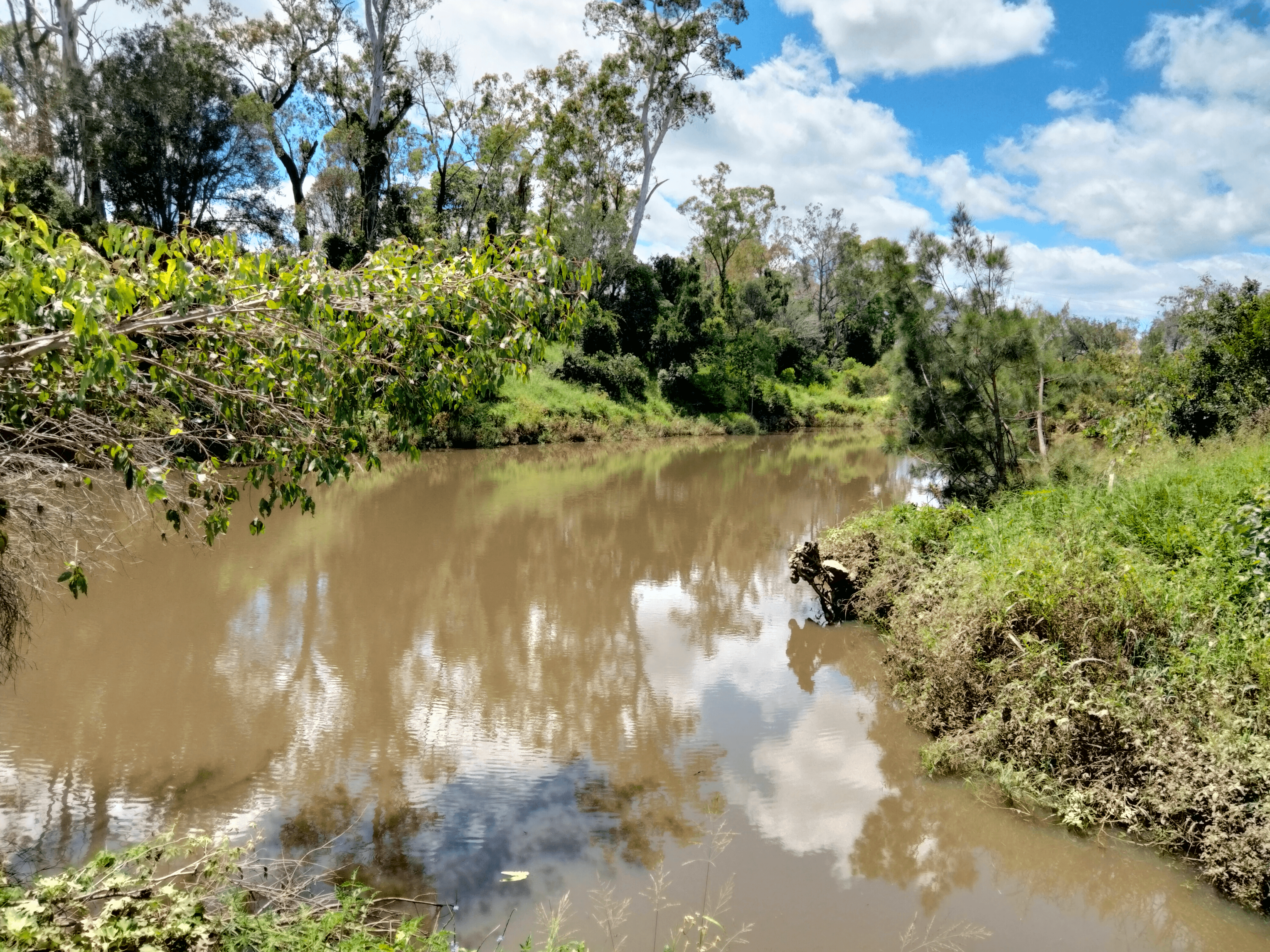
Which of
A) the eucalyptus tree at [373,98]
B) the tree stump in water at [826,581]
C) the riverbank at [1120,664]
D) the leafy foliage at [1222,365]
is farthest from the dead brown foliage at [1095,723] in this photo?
the eucalyptus tree at [373,98]

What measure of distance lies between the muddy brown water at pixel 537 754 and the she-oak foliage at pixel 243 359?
5.80 feet

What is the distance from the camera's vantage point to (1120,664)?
515 cm

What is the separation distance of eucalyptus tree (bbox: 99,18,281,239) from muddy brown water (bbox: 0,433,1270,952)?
623 inches

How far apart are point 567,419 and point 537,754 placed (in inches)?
777

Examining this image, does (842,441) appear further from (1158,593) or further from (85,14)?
(85,14)

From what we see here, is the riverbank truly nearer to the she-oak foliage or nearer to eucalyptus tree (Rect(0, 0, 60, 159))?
the she-oak foliage

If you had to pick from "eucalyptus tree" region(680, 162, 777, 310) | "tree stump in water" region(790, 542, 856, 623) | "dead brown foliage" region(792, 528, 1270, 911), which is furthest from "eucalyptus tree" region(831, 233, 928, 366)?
"dead brown foliage" region(792, 528, 1270, 911)

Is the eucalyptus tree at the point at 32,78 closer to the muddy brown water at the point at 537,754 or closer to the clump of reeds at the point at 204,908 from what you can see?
the muddy brown water at the point at 537,754

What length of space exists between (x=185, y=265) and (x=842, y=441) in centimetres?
2807

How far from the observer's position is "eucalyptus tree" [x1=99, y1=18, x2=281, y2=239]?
21.1 metres

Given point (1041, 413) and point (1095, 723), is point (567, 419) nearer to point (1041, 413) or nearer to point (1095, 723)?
point (1041, 413)

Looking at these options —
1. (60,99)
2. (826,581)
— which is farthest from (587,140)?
(826,581)

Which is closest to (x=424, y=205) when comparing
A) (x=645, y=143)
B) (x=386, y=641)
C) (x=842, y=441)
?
(x=645, y=143)

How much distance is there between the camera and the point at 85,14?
72.6 ft
